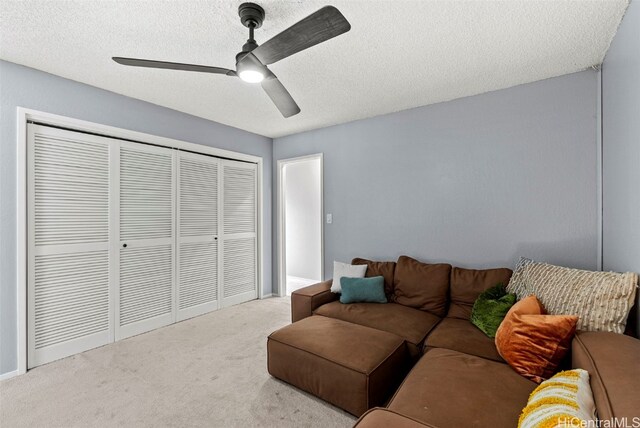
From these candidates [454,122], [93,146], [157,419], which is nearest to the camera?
[157,419]

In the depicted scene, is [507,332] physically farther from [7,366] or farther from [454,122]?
[7,366]

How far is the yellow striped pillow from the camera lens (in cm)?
83

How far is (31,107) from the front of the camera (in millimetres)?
2326

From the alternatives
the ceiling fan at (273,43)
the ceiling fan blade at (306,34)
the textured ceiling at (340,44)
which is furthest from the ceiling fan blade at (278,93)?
the textured ceiling at (340,44)

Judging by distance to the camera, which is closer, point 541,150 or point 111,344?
point 541,150

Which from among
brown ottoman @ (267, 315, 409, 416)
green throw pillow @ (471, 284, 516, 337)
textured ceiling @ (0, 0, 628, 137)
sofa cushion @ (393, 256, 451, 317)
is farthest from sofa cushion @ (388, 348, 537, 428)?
textured ceiling @ (0, 0, 628, 137)

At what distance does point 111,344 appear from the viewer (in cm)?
277

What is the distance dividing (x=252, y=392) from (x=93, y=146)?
8.51 ft

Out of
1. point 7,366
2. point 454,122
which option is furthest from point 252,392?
point 454,122

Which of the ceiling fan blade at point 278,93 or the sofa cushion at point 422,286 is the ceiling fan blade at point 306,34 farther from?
the sofa cushion at point 422,286

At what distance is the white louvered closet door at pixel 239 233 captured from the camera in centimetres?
389

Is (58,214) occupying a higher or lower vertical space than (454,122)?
lower

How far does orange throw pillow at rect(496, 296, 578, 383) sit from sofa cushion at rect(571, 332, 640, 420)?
0.19 feet

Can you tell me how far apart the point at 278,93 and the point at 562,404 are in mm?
2035
